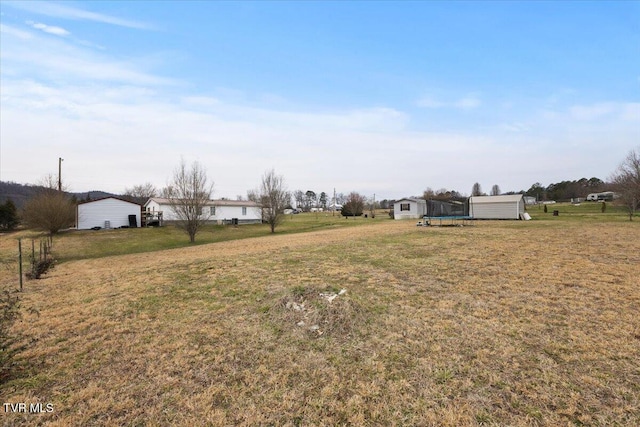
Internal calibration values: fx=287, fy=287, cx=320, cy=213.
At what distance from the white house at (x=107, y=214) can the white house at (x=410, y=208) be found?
113ft

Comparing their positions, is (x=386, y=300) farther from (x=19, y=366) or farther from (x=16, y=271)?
(x=16, y=271)

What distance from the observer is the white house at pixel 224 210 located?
3352cm

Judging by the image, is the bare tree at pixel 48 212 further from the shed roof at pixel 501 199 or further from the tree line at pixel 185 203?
the shed roof at pixel 501 199

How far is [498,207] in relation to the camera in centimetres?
3325

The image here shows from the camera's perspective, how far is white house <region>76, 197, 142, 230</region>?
30109 millimetres

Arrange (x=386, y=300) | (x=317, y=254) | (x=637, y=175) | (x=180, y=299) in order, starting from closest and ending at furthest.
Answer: (x=386, y=300), (x=180, y=299), (x=317, y=254), (x=637, y=175)

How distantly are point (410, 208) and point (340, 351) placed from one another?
40.8m

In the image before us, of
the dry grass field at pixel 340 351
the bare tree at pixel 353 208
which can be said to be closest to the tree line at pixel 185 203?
the dry grass field at pixel 340 351

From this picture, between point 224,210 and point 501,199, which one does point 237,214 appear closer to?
point 224,210

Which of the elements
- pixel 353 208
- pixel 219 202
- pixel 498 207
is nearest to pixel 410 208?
pixel 498 207

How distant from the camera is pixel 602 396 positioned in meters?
2.81

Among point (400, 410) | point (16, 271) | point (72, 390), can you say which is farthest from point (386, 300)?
point (16, 271)

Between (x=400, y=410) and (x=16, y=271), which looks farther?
(x=16, y=271)

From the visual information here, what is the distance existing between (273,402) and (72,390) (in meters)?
2.23
